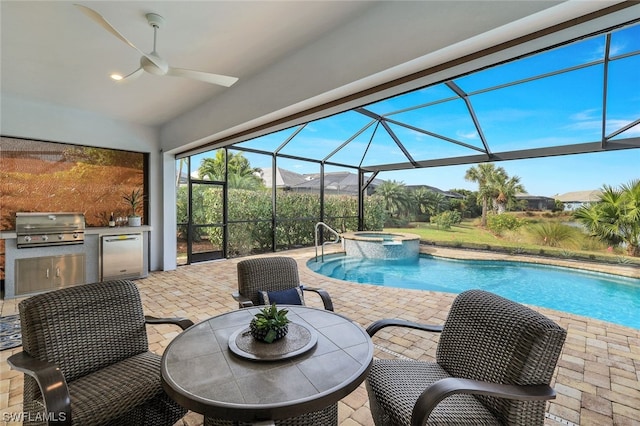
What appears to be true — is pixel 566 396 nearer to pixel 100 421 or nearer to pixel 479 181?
pixel 100 421

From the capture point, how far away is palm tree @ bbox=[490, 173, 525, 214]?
1021cm

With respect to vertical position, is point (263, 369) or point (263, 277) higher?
point (263, 277)

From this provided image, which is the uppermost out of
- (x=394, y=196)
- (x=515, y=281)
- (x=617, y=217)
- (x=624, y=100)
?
(x=624, y=100)

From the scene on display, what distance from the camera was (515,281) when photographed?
714 cm

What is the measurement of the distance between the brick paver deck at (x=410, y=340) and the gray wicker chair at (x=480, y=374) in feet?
1.90

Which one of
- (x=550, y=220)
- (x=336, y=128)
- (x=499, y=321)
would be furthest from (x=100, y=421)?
(x=550, y=220)

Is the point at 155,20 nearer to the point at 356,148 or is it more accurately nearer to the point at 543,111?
the point at 356,148

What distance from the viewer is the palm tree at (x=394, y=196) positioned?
12.1m

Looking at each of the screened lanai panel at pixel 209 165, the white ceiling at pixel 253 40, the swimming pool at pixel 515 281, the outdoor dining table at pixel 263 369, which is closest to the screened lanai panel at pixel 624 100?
the swimming pool at pixel 515 281

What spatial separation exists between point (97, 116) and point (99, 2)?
3934 mm

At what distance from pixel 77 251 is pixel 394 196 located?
34.2 feet

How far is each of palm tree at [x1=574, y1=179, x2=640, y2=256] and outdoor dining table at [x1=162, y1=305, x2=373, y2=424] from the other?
9969 mm

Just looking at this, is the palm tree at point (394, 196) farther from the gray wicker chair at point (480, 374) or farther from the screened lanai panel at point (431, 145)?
the gray wicker chair at point (480, 374)

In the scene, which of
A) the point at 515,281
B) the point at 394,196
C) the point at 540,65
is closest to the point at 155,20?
the point at 540,65
